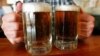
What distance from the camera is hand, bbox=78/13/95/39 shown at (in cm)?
72

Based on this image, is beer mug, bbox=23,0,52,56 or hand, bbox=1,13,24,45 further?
hand, bbox=1,13,24,45

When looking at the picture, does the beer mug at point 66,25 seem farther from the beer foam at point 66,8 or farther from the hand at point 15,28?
the hand at point 15,28

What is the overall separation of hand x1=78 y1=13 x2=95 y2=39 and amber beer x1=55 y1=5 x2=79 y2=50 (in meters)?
0.15

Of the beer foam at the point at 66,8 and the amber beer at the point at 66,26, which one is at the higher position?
the beer foam at the point at 66,8

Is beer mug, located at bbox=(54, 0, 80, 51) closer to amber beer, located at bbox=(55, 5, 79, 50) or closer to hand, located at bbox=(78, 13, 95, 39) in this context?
amber beer, located at bbox=(55, 5, 79, 50)

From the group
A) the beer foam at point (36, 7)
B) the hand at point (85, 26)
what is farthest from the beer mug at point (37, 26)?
the hand at point (85, 26)

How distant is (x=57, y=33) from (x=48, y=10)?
79 mm

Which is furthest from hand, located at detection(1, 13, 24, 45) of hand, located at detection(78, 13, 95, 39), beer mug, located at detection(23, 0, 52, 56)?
hand, located at detection(78, 13, 95, 39)

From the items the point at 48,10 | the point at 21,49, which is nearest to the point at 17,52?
the point at 21,49

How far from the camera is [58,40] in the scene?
567 mm

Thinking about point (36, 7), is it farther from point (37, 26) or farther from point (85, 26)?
point (85, 26)

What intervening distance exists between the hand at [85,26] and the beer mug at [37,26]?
23 centimetres

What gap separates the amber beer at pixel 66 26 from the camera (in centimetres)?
55

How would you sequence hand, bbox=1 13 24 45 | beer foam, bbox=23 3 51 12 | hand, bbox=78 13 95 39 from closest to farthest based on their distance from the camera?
beer foam, bbox=23 3 51 12, hand, bbox=1 13 24 45, hand, bbox=78 13 95 39
